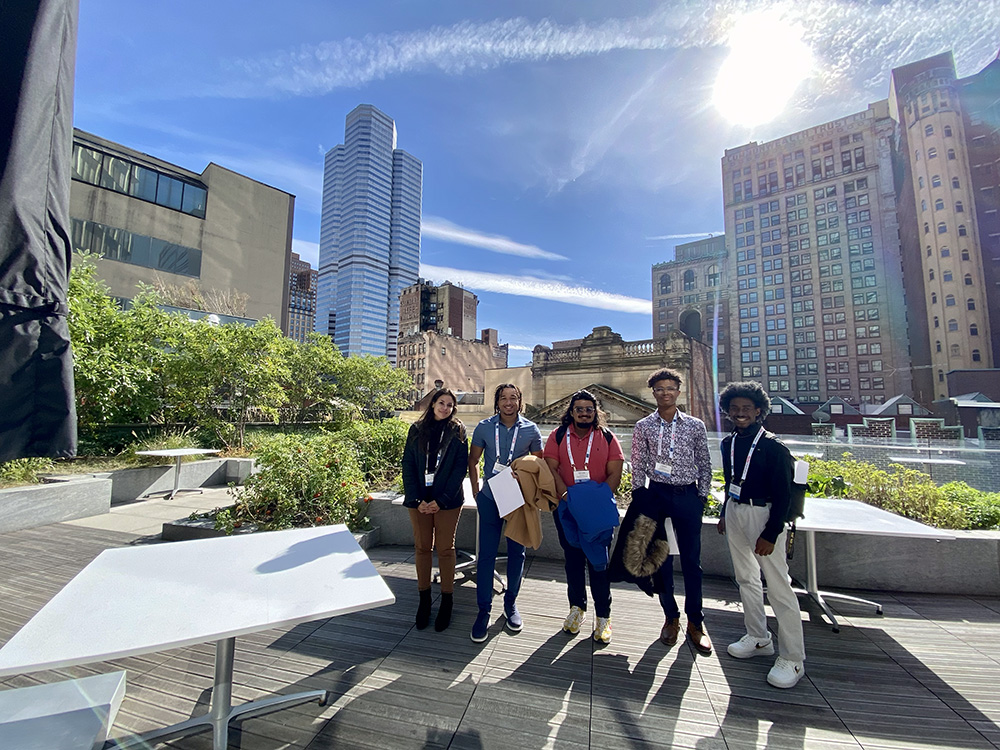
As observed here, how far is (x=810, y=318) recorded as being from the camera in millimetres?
67375

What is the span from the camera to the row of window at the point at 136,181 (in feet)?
79.0

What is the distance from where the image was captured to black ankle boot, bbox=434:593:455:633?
3.46 meters

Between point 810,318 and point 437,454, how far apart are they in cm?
8148

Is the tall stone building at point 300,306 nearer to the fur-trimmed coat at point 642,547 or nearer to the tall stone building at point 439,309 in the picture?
the tall stone building at point 439,309

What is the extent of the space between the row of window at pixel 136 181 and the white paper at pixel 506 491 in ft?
108

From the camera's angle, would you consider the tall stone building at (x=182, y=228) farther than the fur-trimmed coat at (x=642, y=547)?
Yes

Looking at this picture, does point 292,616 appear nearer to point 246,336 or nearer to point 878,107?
point 246,336

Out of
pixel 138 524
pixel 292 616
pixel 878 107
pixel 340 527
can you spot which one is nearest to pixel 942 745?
pixel 292 616

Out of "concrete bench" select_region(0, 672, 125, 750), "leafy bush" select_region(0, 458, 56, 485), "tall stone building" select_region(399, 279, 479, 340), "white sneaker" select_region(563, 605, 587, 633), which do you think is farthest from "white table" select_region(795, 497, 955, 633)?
"tall stone building" select_region(399, 279, 479, 340)

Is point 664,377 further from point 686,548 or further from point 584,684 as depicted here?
point 584,684

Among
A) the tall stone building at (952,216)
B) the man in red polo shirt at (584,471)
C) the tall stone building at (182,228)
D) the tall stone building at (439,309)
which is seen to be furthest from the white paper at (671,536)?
the tall stone building at (439,309)

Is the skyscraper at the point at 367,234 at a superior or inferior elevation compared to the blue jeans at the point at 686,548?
superior

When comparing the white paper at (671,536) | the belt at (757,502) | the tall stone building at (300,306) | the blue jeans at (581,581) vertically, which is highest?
the tall stone building at (300,306)

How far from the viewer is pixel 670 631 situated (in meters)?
3.28
